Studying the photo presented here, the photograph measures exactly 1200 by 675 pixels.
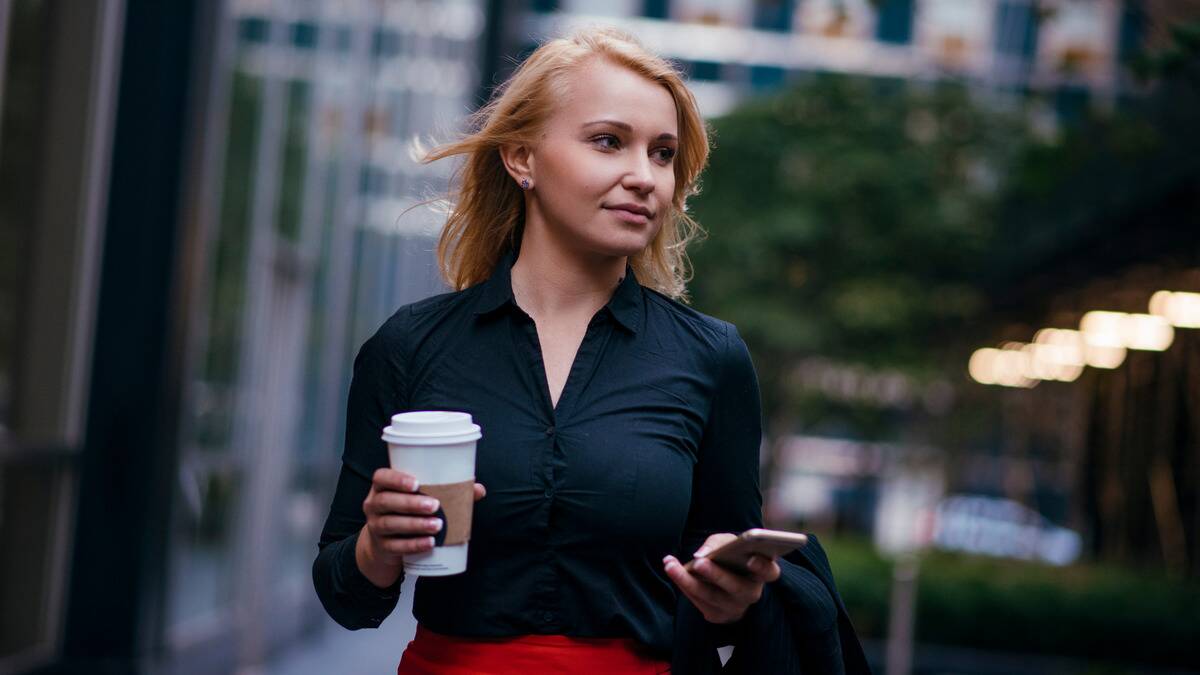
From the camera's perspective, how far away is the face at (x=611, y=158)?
2164mm

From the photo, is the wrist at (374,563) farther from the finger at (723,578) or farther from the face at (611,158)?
the face at (611,158)

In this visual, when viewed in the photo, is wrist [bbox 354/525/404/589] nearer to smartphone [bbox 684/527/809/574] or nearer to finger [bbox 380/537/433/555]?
Answer: finger [bbox 380/537/433/555]

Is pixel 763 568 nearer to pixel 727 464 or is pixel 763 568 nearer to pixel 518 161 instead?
pixel 727 464

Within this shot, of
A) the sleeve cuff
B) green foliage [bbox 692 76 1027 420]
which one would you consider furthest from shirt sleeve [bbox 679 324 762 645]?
green foliage [bbox 692 76 1027 420]

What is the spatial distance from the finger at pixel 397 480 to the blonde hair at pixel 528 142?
650 millimetres

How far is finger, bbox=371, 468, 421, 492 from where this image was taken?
183cm

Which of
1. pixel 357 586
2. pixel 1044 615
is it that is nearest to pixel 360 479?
pixel 357 586

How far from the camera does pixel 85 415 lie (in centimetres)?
792

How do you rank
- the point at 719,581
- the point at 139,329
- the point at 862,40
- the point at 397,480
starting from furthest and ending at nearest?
the point at 862,40 < the point at 139,329 < the point at 719,581 < the point at 397,480

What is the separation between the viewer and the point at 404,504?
184 cm

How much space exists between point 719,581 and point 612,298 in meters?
0.52

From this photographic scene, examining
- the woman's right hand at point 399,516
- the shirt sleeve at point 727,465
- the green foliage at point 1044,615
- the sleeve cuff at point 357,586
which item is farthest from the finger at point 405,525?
the green foliage at point 1044,615

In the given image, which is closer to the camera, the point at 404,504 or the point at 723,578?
the point at 404,504

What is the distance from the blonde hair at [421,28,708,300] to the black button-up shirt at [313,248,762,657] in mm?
160
